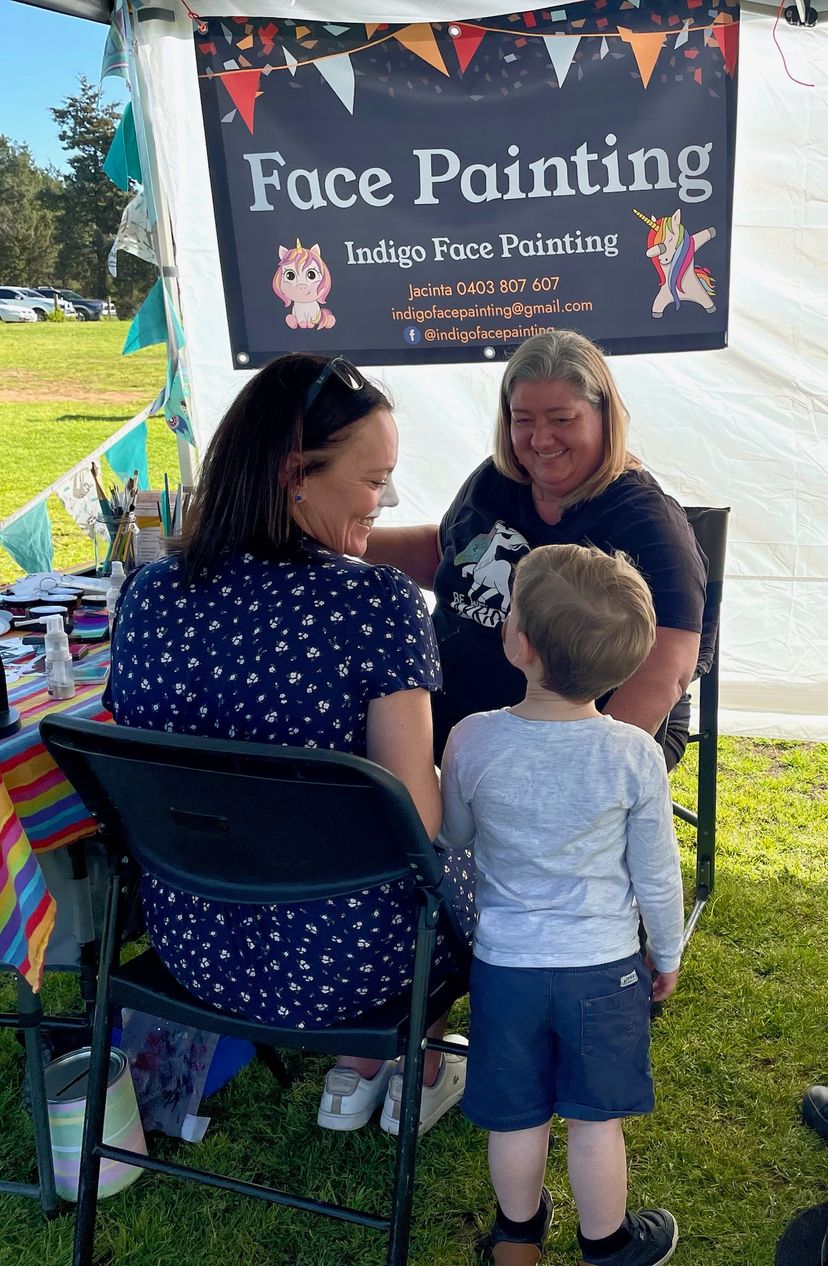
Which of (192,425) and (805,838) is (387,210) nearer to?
(192,425)

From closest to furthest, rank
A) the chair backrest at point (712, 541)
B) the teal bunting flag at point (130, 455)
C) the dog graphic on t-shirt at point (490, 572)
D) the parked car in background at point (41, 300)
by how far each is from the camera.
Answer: the dog graphic on t-shirt at point (490, 572), the chair backrest at point (712, 541), the teal bunting flag at point (130, 455), the parked car in background at point (41, 300)

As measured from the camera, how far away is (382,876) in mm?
1362

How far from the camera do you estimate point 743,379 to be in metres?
3.40

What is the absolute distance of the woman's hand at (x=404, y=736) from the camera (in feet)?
4.46

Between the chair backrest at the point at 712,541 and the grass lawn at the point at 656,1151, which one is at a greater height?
the chair backrest at the point at 712,541

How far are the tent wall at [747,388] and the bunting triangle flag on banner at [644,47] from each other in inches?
10.1

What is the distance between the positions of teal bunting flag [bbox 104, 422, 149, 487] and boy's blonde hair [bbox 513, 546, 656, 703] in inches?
90.1

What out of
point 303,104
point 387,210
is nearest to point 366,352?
point 387,210

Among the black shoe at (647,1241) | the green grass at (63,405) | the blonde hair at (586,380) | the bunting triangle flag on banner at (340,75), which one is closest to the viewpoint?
the black shoe at (647,1241)

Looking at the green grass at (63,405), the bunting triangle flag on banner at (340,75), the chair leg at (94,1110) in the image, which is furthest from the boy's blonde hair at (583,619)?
the green grass at (63,405)

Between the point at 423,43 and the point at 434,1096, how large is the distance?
→ 2.75 meters

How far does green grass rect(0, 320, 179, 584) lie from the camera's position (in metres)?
9.23

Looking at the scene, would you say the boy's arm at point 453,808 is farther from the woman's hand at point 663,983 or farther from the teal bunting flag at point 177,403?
the teal bunting flag at point 177,403

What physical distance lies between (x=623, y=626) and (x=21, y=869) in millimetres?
912
